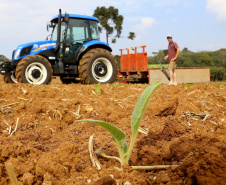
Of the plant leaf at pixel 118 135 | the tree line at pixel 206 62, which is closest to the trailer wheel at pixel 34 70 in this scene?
the plant leaf at pixel 118 135

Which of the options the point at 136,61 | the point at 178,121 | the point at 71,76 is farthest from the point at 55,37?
the point at 178,121

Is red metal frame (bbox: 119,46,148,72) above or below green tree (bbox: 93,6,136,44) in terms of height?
below

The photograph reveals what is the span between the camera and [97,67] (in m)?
7.83

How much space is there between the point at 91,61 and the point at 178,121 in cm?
564

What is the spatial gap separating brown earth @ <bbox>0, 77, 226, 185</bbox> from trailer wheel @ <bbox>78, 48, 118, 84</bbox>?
4157 millimetres

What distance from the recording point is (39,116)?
9.11 feet

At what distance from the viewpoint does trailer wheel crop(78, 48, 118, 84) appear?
7.52 m

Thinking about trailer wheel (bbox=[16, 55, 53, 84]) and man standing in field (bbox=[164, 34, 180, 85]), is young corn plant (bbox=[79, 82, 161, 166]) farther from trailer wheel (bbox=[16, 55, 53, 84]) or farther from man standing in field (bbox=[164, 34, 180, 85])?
man standing in field (bbox=[164, 34, 180, 85])

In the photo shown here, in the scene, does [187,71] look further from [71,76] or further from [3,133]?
[3,133]

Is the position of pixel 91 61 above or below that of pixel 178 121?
above

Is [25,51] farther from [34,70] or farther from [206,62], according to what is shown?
[206,62]

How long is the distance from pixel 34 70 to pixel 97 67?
73.2 inches

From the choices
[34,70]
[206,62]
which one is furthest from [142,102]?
[206,62]

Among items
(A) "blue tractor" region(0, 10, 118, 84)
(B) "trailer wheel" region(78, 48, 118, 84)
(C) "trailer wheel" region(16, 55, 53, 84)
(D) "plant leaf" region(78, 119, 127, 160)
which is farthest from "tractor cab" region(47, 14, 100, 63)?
(D) "plant leaf" region(78, 119, 127, 160)
